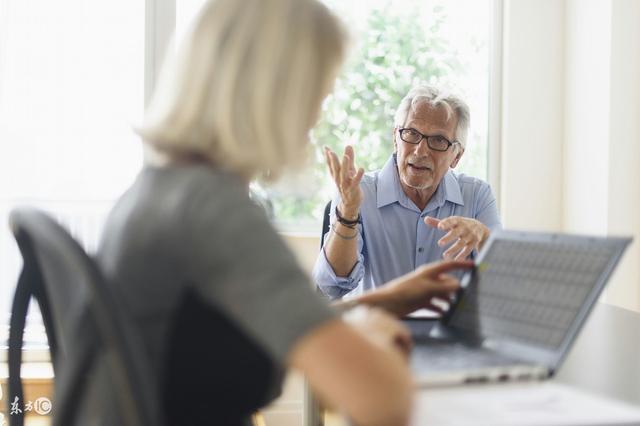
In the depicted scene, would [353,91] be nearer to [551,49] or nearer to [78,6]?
[551,49]

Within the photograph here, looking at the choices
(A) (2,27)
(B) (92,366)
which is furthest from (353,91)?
(B) (92,366)

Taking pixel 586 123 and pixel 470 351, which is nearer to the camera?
pixel 470 351

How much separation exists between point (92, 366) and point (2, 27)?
118 inches

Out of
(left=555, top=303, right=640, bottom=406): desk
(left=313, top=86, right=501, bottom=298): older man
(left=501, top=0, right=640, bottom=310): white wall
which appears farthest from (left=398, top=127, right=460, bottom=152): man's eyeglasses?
(left=501, top=0, right=640, bottom=310): white wall

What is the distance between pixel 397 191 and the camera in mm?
2482

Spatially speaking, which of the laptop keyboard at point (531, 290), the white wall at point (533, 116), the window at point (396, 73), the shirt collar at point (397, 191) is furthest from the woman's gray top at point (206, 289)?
the white wall at point (533, 116)

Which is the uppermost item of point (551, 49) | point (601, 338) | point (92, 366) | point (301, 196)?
point (551, 49)

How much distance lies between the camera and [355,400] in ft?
2.43

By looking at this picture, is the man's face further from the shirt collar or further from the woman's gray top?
the woman's gray top

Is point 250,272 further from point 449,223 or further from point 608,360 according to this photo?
point 449,223

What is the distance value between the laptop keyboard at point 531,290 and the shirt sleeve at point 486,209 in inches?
48.4

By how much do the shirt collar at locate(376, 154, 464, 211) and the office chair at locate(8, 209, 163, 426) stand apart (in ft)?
5.16

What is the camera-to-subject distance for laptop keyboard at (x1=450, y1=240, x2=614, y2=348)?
1105 mm

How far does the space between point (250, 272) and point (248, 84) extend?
22 cm
